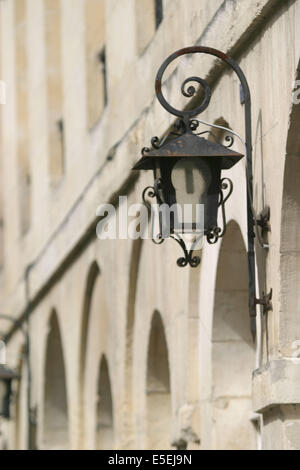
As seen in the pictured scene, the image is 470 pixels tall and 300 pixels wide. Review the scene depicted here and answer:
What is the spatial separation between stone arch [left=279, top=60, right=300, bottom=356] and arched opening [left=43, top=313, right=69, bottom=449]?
1163 cm

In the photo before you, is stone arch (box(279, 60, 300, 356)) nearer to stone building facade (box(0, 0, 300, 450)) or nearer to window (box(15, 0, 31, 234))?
stone building facade (box(0, 0, 300, 450))

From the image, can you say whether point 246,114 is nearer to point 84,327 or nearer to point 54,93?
point 84,327

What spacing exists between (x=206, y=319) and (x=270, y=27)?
3.10 metres

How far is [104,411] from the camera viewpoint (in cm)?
1772

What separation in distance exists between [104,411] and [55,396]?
10.5 ft

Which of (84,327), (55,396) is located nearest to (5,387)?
(84,327)

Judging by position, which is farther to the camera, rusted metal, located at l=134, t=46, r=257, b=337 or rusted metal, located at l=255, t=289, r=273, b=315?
rusted metal, located at l=255, t=289, r=273, b=315

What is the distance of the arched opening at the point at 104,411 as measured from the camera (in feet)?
57.7

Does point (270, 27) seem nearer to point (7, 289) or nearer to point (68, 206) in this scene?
point (68, 206)

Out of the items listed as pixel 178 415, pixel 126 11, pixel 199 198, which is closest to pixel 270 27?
pixel 199 198

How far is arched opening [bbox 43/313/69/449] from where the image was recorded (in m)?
20.6

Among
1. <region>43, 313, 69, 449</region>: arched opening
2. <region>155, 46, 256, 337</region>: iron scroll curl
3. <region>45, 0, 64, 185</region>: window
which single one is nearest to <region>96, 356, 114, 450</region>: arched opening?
<region>43, 313, 69, 449</region>: arched opening
